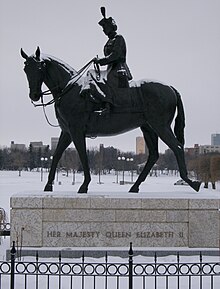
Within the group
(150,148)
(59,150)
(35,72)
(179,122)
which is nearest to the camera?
(35,72)

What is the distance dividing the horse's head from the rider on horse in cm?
108

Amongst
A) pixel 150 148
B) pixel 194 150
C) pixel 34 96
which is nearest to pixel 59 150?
pixel 34 96

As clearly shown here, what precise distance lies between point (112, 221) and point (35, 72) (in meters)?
3.44

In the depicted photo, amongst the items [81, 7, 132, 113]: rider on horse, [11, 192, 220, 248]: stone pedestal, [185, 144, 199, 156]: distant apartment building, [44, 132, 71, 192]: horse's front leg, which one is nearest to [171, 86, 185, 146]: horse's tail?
[81, 7, 132, 113]: rider on horse

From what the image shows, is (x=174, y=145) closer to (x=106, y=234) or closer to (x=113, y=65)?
(x=113, y=65)

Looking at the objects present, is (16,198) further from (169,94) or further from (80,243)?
(169,94)

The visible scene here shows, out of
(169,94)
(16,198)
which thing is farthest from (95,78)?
(16,198)

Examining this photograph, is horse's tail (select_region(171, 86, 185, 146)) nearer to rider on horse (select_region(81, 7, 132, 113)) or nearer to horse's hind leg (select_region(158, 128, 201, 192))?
horse's hind leg (select_region(158, 128, 201, 192))

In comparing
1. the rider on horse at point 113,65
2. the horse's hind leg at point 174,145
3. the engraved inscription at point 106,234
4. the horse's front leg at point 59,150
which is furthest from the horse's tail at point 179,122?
the horse's front leg at point 59,150

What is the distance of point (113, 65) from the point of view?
→ 35.0 feet

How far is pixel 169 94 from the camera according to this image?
1071 cm

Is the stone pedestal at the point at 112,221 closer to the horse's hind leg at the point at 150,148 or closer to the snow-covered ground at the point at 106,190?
the snow-covered ground at the point at 106,190

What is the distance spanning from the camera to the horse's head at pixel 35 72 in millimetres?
10164

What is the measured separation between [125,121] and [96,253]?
2832 millimetres
